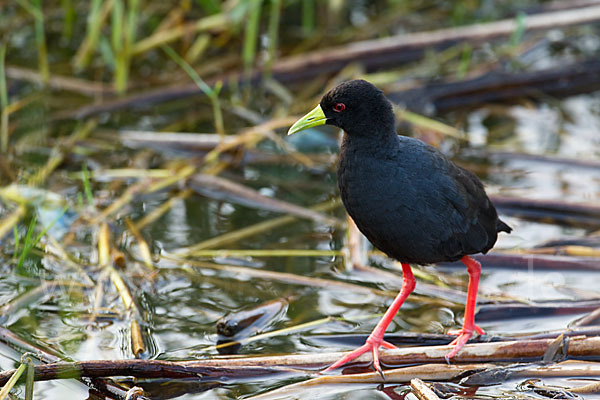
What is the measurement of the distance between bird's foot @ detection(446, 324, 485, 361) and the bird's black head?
38.0 inches

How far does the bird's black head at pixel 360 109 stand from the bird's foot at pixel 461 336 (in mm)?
965

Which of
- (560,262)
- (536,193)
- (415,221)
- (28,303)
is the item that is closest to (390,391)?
(415,221)

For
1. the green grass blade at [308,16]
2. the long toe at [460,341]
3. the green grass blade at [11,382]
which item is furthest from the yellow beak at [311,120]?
the green grass blade at [308,16]

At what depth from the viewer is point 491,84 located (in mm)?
6418

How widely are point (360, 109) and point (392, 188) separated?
0.37 meters

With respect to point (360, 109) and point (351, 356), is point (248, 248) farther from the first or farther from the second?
point (360, 109)

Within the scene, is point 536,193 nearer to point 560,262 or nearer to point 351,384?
point 560,262

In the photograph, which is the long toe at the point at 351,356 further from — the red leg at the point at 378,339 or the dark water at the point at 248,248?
the dark water at the point at 248,248

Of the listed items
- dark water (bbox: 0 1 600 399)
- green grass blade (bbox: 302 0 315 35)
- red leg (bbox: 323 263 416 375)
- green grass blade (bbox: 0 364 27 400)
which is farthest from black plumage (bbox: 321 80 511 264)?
green grass blade (bbox: 302 0 315 35)

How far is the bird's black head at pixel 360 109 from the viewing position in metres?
3.40

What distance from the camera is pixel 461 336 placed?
3598 mm

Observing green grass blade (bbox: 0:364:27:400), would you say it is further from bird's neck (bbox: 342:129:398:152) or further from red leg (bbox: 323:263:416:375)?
bird's neck (bbox: 342:129:398:152)

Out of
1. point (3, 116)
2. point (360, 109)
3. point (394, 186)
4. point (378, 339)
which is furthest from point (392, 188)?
point (3, 116)

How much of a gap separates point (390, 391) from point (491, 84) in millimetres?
3638
